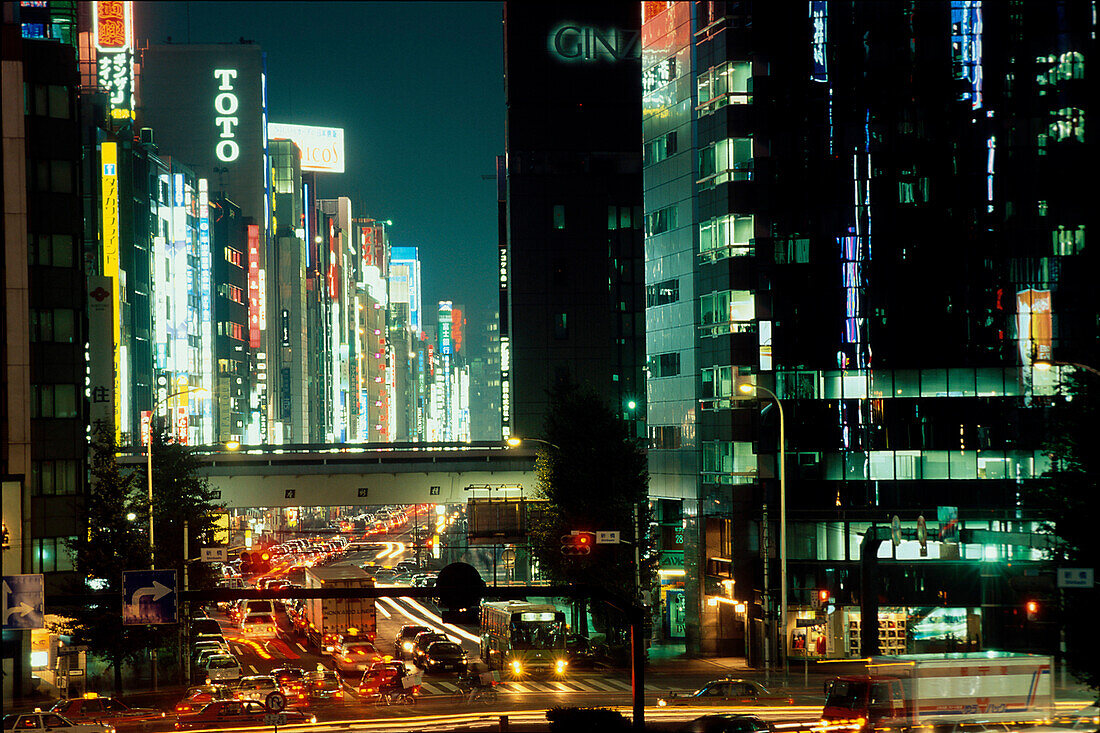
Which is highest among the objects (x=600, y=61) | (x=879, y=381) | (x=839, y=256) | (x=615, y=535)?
(x=600, y=61)

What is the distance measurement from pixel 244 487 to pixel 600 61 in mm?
50773

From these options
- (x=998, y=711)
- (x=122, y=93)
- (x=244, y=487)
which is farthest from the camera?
(x=122, y=93)

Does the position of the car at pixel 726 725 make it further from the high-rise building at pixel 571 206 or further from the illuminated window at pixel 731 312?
the high-rise building at pixel 571 206

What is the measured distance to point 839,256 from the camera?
57375mm

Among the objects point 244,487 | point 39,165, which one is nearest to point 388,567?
point 244,487

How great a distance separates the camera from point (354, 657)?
5422 cm

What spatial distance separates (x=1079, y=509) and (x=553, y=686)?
2184 cm

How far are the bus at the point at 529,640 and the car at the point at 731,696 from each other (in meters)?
11.4

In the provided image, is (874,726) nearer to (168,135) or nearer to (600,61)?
(600,61)

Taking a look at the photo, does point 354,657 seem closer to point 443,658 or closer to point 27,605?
point 443,658

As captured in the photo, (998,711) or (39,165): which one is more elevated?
(39,165)

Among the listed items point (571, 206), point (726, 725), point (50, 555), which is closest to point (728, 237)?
point (726, 725)

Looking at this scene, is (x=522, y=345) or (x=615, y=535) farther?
(x=522, y=345)

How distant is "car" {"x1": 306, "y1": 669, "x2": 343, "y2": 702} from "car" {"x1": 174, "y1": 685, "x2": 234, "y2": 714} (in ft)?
9.91
